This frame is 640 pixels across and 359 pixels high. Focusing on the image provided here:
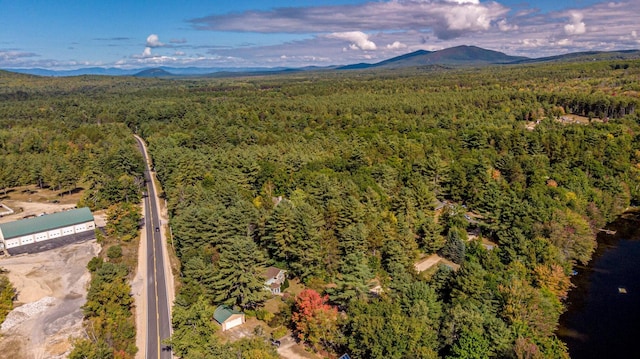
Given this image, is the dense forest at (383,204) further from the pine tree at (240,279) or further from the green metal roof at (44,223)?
the green metal roof at (44,223)

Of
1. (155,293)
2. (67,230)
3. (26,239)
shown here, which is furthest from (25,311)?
(67,230)

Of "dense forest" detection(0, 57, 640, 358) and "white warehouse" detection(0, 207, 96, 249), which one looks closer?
"dense forest" detection(0, 57, 640, 358)

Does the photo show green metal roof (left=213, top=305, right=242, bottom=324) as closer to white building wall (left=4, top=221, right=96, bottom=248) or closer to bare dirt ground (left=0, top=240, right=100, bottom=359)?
bare dirt ground (left=0, top=240, right=100, bottom=359)

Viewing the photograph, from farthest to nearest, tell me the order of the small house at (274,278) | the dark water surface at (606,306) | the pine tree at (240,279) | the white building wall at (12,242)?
the white building wall at (12,242)
the small house at (274,278)
the pine tree at (240,279)
the dark water surface at (606,306)

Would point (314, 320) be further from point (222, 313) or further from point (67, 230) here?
point (67, 230)

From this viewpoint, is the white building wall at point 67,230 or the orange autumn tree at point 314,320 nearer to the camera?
the orange autumn tree at point 314,320

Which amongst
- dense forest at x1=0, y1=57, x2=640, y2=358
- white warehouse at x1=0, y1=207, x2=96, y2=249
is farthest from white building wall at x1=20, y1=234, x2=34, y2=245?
dense forest at x1=0, y1=57, x2=640, y2=358

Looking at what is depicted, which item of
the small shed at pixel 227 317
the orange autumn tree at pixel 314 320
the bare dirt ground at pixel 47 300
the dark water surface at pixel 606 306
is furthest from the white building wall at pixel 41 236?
the dark water surface at pixel 606 306
